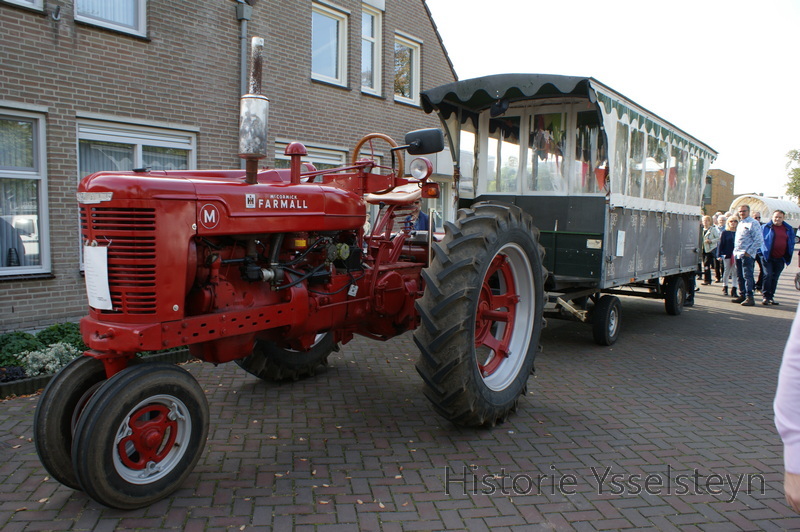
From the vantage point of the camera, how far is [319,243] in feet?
12.1

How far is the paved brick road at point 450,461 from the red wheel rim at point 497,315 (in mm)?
465

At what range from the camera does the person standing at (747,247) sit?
36.0 feet

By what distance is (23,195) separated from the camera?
20.6ft

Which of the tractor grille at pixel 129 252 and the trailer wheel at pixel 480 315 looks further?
the trailer wheel at pixel 480 315

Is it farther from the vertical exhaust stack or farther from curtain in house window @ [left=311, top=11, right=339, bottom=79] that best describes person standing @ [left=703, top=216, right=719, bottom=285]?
the vertical exhaust stack

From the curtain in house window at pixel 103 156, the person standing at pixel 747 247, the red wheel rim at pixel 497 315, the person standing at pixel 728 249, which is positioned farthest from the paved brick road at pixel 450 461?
the person standing at pixel 728 249

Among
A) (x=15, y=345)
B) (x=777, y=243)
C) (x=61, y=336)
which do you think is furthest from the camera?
(x=777, y=243)

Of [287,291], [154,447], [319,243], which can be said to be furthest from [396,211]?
[154,447]

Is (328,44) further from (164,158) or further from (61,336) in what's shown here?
(61,336)

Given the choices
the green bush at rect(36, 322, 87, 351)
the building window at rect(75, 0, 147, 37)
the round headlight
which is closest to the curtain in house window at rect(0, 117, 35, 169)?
the building window at rect(75, 0, 147, 37)

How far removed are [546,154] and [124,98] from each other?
5.07 m

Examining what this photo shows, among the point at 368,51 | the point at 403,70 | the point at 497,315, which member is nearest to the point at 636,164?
the point at 497,315

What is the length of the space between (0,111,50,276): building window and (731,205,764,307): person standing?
37.4 ft

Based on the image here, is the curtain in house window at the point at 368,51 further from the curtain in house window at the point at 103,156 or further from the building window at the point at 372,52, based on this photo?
the curtain in house window at the point at 103,156
